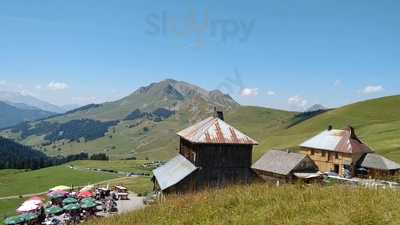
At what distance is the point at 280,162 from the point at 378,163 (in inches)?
609

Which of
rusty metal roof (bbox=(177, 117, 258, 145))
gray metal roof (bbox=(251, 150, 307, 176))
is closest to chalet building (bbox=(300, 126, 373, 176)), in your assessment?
gray metal roof (bbox=(251, 150, 307, 176))

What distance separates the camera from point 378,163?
6588 centimetres

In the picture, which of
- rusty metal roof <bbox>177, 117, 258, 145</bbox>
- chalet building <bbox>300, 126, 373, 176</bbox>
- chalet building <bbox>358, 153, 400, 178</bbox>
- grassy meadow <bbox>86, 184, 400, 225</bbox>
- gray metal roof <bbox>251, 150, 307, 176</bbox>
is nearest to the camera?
grassy meadow <bbox>86, 184, 400, 225</bbox>

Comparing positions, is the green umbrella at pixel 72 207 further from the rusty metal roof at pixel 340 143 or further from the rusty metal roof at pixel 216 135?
the rusty metal roof at pixel 340 143

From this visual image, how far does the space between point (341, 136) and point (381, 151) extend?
60.7ft

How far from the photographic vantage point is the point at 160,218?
14609mm

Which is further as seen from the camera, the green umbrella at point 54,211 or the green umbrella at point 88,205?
the green umbrella at point 54,211

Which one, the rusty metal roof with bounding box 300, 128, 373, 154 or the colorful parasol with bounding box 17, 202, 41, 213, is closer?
the colorful parasol with bounding box 17, 202, 41, 213

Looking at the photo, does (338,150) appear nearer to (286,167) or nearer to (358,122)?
(286,167)

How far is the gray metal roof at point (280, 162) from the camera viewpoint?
2418 inches

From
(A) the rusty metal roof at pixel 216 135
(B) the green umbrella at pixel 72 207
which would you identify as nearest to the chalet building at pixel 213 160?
(A) the rusty metal roof at pixel 216 135

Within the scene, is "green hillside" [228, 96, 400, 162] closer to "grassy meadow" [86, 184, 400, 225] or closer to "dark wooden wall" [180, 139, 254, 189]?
"dark wooden wall" [180, 139, 254, 189]

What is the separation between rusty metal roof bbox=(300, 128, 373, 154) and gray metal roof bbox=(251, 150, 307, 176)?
1273 cm

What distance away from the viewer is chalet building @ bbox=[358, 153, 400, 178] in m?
63.9
